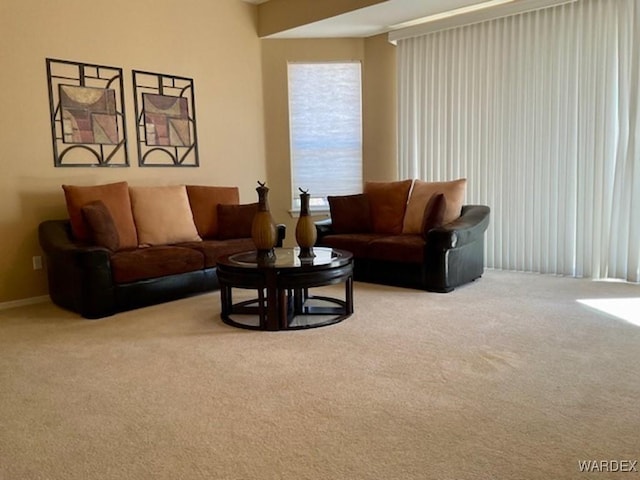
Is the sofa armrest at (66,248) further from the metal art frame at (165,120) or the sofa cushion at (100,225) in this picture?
the metal art frame at (165,120)

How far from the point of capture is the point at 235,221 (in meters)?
5.09

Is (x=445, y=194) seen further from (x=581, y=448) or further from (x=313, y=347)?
(x=581, y=448)

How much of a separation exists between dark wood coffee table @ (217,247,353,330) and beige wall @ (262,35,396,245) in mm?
2576

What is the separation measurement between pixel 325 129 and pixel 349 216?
1.54 m

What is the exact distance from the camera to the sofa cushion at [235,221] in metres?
5.07

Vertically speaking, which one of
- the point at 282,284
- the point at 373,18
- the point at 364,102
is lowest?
the point at 282,284

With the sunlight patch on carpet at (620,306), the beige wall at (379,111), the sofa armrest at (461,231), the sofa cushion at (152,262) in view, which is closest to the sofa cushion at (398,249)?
the sofa armrest at (461,231)

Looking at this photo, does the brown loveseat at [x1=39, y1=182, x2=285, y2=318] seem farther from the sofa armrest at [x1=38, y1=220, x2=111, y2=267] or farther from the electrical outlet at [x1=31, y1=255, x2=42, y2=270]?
the electrical outlet at [x1=31, y1=255, x2=42, y2=270]

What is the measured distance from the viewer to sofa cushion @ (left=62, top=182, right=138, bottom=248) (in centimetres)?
424

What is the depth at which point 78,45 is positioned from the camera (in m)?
4.59

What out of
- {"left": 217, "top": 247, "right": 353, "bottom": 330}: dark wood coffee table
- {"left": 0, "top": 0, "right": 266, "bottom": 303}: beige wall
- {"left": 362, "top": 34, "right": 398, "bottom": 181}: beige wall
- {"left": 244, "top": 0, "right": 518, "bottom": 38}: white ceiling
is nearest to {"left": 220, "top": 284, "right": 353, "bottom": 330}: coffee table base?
{"left": 217, "top": 247, "right": 353, "bottom": 330}: dark wood coffee table

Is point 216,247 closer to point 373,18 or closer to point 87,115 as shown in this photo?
point 87,115

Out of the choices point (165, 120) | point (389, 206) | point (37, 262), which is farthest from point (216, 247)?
point (389, 206)

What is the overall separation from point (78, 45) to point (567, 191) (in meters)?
4.62
